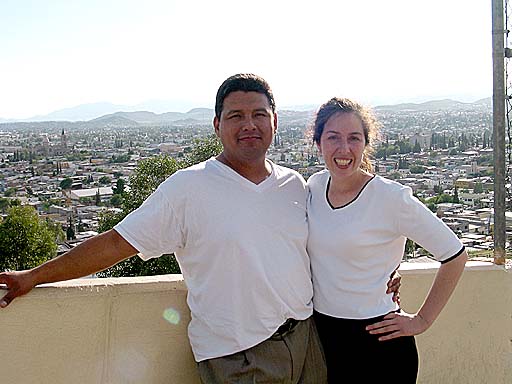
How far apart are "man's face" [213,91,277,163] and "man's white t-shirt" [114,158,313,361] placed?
94mm

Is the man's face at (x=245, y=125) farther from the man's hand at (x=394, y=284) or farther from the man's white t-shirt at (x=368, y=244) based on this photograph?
the man's hand at (x=394, y=284)

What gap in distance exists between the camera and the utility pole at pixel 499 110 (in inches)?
108

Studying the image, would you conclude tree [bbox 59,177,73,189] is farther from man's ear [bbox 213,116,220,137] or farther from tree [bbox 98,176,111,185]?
man's ear [bbox 213,116,220,137]

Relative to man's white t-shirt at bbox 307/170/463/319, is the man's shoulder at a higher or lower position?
higher

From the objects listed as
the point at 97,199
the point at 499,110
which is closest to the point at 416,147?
the point at 499,110

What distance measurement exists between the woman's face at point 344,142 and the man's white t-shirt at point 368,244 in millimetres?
94

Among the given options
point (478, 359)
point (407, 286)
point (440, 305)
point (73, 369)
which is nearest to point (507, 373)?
point (478, 359)

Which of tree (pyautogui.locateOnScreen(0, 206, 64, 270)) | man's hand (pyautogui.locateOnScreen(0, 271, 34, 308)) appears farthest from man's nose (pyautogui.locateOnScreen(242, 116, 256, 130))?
tree (pyautogui.locateOnScreen(0, 206, 64, 270))

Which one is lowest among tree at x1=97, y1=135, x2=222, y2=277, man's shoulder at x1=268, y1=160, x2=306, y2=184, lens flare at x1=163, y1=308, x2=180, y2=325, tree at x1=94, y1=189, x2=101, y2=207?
tree at x1=94, y1=189, x2=101, y2=207

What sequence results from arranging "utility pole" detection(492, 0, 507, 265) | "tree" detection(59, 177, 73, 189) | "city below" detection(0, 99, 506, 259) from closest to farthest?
"utility pole" detection(492, 0, 507, 265) → "city below" detection(0, 99, 506, 259) → "tree" detection(59, 177, 73, 189)

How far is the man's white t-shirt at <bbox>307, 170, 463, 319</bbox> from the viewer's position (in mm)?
2027

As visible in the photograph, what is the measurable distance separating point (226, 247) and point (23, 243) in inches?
644

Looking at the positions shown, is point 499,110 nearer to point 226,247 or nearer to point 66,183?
point 226,247

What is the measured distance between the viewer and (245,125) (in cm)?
216
